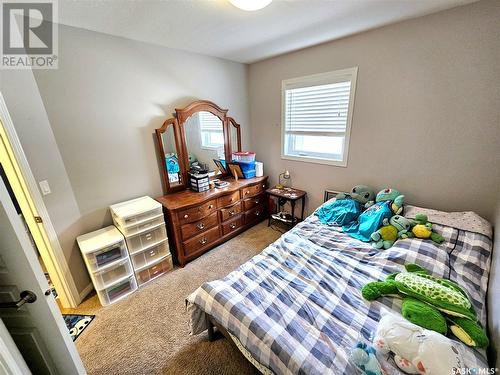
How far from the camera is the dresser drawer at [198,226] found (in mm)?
2266

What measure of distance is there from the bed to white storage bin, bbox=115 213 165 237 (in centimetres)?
97

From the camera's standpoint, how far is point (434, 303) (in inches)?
42.3

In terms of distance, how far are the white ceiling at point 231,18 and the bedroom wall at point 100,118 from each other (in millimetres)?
184

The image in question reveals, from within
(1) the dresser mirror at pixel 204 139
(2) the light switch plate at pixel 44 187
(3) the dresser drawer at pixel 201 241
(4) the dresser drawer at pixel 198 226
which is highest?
(1) the dresser mirror at pixel 204 139

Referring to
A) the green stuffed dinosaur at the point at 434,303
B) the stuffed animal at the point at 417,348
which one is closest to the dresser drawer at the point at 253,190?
the green stuffed dinosaur at the point at 434,303

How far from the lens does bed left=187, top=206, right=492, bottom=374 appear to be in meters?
0.98

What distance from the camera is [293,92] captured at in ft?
9.07

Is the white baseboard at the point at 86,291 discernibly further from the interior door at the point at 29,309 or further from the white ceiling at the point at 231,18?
the white ceiling at the point at 231,18

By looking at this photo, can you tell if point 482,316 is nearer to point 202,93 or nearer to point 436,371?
point 436,371

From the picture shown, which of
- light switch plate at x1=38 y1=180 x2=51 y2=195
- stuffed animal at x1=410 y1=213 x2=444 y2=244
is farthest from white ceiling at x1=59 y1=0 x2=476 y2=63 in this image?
stuffed animal at x1=410 y1=213 x2=444 y2=244

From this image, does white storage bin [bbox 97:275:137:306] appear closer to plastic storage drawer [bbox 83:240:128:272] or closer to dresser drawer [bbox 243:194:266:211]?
plastic storage drawer [bbox 83:240:128:272]

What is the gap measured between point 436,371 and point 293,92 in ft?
9.39

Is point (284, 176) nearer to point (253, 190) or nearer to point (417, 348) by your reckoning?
point (253, 190)

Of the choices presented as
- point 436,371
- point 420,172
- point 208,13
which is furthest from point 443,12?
point 436,371
